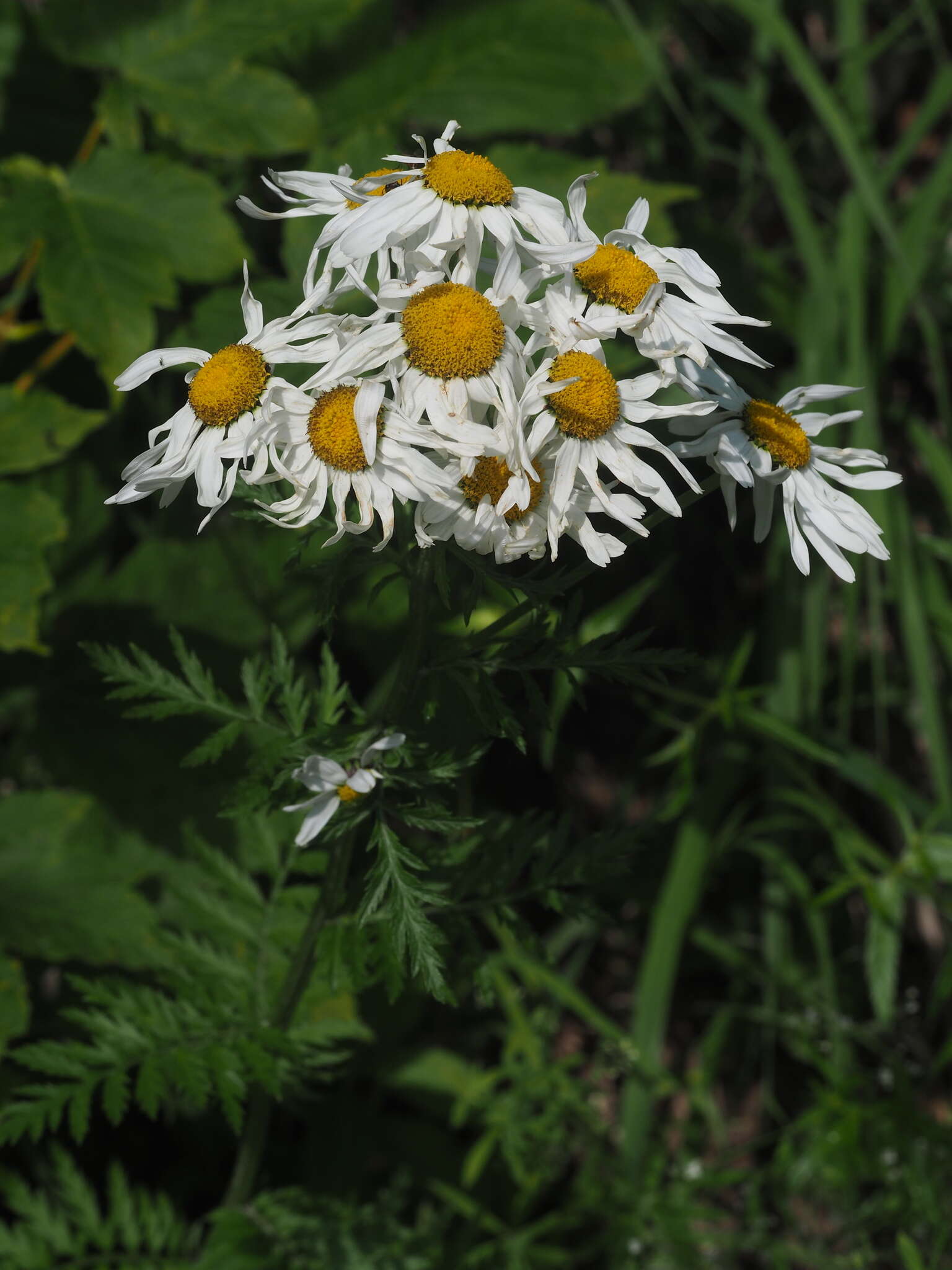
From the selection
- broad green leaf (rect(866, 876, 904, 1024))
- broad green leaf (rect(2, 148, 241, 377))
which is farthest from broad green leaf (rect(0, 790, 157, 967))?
broad green leaf (rect(866, 876, 904, 1024))

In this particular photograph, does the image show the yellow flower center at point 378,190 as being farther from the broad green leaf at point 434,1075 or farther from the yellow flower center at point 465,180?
the broad green leaf at point 434,1075

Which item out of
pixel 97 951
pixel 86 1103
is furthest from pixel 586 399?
pixel 97 951

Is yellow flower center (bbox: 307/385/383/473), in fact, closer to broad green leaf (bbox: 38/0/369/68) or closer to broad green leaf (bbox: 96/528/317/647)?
broad green leaf (bbox: 96/528/317/647)

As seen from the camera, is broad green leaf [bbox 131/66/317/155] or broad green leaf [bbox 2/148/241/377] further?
broad green leaf [bbox 131/66/317/155]

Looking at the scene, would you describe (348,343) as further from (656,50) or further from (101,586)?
(656,50)

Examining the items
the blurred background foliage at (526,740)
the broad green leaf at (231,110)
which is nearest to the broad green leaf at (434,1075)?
the blurred background foliage at (526,740)

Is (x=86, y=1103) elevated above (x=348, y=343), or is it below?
below

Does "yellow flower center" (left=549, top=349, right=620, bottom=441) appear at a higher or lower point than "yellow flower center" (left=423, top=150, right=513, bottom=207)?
lower
